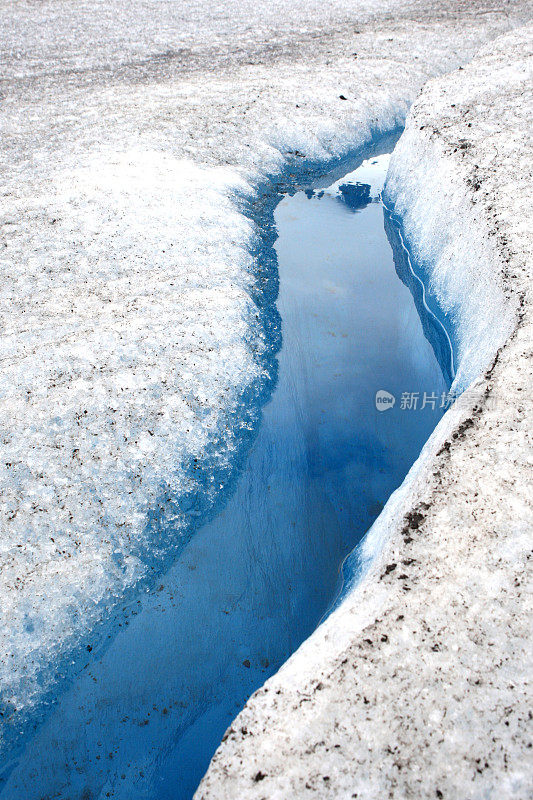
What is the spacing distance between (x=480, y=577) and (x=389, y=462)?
1.39 meters

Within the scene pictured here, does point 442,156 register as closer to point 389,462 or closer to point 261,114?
point 261,114

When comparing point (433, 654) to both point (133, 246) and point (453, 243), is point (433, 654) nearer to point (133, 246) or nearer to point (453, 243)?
A: point (453, 243)

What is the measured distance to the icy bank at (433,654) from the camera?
158cm

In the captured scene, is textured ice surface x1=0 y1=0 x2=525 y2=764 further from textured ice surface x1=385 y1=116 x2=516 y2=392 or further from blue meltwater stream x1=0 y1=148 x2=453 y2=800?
textured ice surface x1=385 y1=116 x2=516 y2=392

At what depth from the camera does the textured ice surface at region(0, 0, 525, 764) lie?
110 inches

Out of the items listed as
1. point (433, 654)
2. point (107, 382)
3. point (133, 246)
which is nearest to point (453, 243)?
point (133, 246)

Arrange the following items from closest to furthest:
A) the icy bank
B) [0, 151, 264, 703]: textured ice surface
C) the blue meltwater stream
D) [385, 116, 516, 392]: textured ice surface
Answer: the icy bank
the blue meltwater stream
[0, 151, 264, 703]: textured ice surface
[385, 116, 516, 392]: textured ice surface

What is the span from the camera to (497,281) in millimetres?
3482

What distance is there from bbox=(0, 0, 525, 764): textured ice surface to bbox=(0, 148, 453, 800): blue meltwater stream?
0.21 meters

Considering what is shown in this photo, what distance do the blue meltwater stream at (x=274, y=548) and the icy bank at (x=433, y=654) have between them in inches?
18.0

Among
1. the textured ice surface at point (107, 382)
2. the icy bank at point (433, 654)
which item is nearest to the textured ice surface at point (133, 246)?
the textured ice surface at point (107, 382)

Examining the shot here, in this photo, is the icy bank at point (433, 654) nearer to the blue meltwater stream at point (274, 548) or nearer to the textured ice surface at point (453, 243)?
the textured ice surface at point (453, 243)

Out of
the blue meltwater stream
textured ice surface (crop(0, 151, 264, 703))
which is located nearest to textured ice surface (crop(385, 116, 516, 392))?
the blue meltwater stream

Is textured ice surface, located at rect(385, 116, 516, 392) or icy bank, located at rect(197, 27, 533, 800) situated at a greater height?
textured ice surface, located at rect(385, 116, 516, 392)
